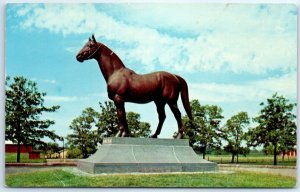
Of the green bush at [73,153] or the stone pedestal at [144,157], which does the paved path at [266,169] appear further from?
the green bush at [73,153]

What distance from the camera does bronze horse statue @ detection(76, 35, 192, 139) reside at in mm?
7016

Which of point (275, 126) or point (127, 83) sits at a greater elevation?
point (127, 83)

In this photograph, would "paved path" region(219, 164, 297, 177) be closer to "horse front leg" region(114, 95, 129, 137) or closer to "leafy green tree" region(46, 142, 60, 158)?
"horse front leg" region(114, 95, 129, 137)

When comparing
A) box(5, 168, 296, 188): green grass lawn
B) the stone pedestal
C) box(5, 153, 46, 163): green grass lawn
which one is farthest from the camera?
box(5, 153, 46, 163): green grass lawn

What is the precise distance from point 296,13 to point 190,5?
5.01 ft

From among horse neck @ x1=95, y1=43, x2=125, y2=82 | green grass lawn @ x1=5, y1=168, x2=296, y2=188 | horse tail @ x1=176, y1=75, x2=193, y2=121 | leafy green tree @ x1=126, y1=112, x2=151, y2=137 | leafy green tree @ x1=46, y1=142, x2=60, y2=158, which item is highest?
horse neck @ x1=95, y1=43, x2=125, y2=82

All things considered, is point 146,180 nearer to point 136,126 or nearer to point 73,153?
point 136,126

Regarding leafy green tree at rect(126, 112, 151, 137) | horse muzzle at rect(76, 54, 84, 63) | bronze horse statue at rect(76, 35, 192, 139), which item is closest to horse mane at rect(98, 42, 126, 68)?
bronze horse statue at rect(76, 35, 192, 139)

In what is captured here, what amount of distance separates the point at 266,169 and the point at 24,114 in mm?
3776

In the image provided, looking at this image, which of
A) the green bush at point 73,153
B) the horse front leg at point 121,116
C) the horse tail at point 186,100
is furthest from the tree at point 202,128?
the green bush at point 73,153

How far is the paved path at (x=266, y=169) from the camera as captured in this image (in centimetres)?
693

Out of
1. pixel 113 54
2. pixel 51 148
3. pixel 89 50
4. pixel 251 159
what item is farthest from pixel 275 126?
pixel 51 148

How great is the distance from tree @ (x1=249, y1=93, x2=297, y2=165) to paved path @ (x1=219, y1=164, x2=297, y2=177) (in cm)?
13

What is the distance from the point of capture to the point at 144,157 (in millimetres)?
6996
